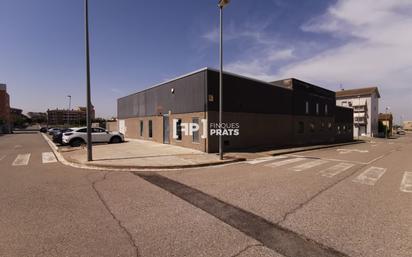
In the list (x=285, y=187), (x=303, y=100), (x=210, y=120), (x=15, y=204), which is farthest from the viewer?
(x=303, y=100)

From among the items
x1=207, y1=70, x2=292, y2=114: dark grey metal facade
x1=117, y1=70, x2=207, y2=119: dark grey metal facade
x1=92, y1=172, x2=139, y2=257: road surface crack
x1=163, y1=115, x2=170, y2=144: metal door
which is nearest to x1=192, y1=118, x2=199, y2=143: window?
x1=117, y1=70, x2=207, y2=119: dark grey metal facade

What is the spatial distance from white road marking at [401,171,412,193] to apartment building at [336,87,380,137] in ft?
211

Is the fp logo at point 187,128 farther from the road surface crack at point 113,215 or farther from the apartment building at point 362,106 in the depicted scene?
the apartment building at point 362,106

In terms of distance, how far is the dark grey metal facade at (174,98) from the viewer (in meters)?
17.0

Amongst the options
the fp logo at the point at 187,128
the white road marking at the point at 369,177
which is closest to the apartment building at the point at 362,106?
the fp logo at the point at 187,128

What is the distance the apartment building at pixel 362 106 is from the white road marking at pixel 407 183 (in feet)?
211

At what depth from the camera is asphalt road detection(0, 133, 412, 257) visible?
12.5ft

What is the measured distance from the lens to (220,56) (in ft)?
43.3

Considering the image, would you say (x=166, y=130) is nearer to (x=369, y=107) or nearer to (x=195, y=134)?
(x=195, y=134)

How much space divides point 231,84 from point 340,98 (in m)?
65.4

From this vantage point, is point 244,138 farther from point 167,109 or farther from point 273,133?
point 167,109

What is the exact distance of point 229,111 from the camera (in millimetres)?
17984

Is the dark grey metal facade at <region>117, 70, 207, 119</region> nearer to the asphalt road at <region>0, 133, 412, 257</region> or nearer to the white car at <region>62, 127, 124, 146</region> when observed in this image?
the white car at <region>62, 127, 124, 146</region>

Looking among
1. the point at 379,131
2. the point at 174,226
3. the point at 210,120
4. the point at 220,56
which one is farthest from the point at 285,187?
the point at 379,131
